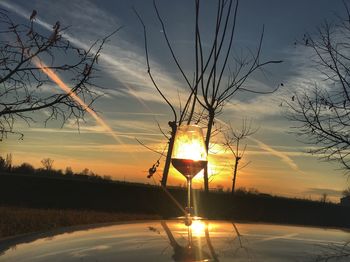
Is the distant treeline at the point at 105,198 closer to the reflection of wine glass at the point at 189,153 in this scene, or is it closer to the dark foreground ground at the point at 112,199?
the dark foreground ground at the point at 112,199

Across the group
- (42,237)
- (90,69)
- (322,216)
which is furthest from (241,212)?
(42,237)

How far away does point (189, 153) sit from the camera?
3.92 meters

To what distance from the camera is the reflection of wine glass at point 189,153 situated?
3.85m

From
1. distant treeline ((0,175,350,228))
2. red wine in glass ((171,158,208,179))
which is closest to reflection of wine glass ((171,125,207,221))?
red wine in glass ((171,158,208,179))

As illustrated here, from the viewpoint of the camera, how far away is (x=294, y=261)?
1.42 metres

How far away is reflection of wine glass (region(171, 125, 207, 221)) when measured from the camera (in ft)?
12.6

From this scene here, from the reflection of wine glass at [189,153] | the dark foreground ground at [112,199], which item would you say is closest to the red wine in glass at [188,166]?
the reflection of wine glass at [189,153]

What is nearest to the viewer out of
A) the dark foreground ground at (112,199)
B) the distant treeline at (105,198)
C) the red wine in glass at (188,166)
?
the red wine in glass at (188,166)

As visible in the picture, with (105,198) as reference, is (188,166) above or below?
below

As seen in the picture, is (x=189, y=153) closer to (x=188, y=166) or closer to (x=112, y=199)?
(x=188, y=166)

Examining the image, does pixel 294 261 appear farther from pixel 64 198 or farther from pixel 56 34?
pixel 64 198

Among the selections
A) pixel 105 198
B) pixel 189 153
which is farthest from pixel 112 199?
pixel 189 153

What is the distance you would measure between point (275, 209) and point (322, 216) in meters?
2.43

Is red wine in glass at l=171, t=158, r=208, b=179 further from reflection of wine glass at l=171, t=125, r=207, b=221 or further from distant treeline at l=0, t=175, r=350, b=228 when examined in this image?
distant treeline at l=0, t=175, r=350, b=228
